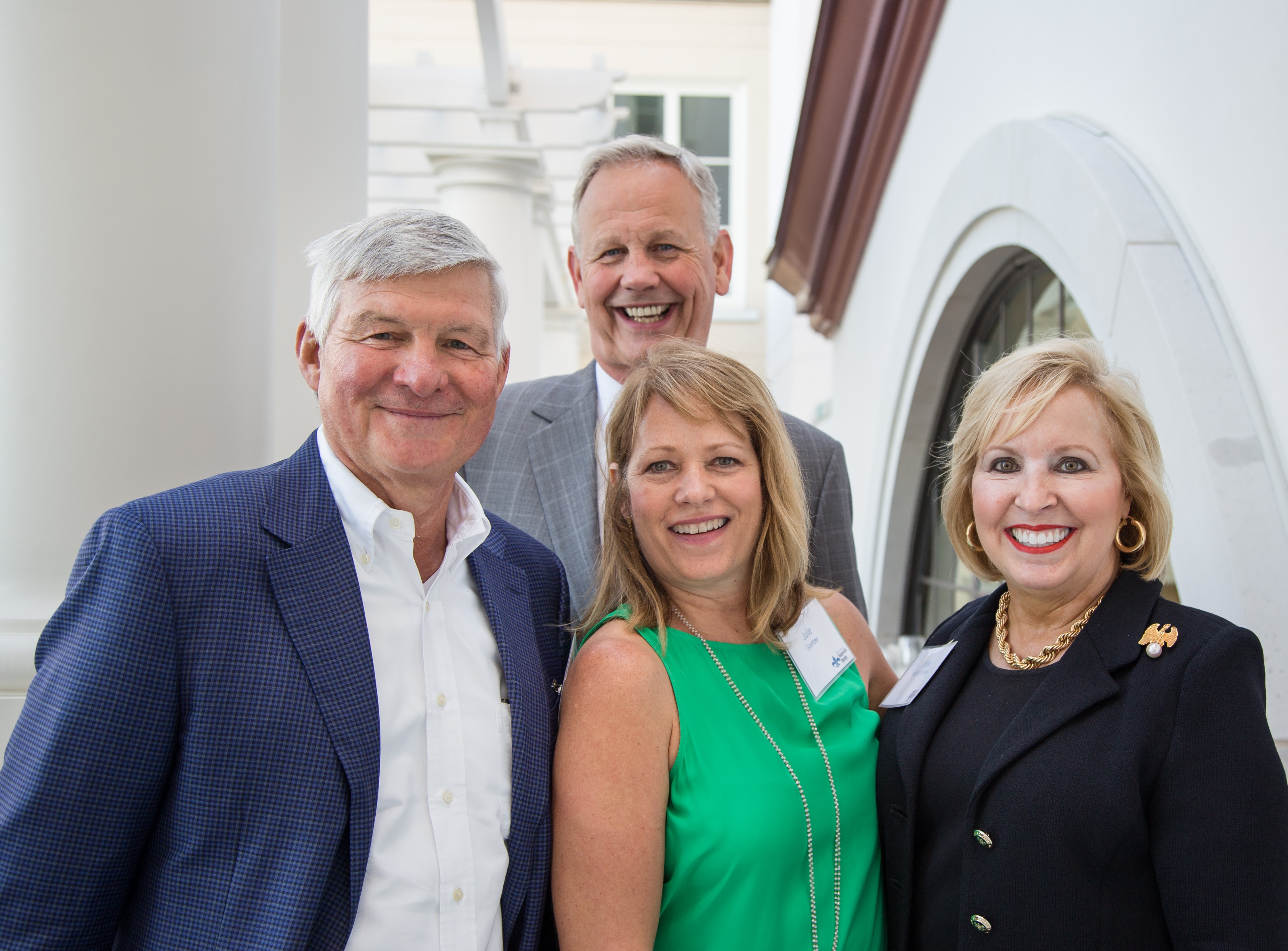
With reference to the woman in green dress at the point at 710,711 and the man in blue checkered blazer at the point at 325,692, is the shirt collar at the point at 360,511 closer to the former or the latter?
the man in blue checkered blazer at the point at 325,692

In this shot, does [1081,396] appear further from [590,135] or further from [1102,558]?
[590,135]

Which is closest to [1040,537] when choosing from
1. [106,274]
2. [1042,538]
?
[1042,538]

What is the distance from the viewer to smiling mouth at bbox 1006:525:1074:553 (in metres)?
1.76

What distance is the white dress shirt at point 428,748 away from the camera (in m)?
1.42

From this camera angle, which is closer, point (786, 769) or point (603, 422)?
point (786, 769)

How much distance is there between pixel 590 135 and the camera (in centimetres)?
718

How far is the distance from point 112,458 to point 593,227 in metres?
1.23

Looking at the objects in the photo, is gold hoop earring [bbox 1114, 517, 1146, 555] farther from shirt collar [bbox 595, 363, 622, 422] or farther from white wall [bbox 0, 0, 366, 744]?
white wall [bbox 0, 0, 366, 744]

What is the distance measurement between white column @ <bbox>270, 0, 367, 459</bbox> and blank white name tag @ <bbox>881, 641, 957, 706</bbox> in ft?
7.03

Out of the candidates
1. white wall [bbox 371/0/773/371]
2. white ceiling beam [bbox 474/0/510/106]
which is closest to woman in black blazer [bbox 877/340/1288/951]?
white ceiling beam [bbox 474/0/510/106]

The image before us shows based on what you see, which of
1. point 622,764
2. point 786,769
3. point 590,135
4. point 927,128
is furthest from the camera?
point 590,135

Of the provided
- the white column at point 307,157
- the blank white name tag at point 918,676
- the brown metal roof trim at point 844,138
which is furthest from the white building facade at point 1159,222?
the white column at point 307,157

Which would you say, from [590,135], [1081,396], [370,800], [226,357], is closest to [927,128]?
[590,135]

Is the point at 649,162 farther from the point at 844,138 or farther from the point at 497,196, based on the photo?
the point at 497,196
